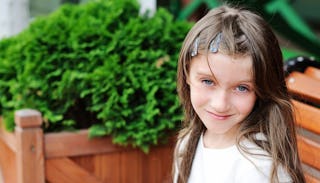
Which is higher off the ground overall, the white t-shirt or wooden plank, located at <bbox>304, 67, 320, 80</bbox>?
wooden plank, located at <bbox>304, 67, 320, 80</bbox>

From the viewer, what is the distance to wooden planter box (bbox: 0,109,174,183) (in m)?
2.87

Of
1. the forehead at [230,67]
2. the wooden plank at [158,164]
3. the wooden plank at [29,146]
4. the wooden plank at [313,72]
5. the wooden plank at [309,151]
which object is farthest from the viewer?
the wooden plank at [158,164]

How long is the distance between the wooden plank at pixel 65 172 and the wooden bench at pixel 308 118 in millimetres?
1052

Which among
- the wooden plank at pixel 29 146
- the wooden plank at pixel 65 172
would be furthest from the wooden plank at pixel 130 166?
the wooden plank at pixel 29 146

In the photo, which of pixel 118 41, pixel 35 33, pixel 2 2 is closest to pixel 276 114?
pixel 118 41

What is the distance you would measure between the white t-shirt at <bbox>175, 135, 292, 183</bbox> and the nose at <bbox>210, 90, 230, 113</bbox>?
5.9 inches

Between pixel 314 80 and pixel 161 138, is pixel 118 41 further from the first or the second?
pixel 314 80

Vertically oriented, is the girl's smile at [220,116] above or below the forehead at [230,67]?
below

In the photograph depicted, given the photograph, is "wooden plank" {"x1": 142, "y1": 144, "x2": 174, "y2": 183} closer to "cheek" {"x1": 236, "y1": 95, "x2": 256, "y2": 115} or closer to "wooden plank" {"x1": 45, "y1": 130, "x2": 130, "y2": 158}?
"wooden plank" {"x1": 45, "y1": 130, "x2": 130, "y2": 158}

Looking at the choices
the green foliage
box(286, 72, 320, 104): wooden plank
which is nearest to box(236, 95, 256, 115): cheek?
box(286, 72, 320, 104): wooden plank

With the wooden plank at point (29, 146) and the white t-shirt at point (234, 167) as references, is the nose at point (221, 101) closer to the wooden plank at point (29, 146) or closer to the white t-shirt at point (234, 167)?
the white t-shirt at point (234, 167)

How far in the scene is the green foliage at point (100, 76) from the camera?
2984mm

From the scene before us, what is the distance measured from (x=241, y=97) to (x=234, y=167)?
207 millimetres

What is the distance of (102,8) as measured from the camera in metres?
3.52
